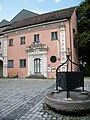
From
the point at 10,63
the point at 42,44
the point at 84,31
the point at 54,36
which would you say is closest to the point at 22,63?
the point at 10,63

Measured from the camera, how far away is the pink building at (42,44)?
20250 millimetres

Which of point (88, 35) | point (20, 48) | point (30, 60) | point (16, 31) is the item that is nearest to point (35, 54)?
point (30, 60)

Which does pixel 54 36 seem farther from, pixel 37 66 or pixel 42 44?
pixel 37 66

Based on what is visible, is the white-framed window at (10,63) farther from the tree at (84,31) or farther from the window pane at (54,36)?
the tree at (84,31)

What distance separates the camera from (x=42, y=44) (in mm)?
21578

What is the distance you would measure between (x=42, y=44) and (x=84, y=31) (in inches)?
250

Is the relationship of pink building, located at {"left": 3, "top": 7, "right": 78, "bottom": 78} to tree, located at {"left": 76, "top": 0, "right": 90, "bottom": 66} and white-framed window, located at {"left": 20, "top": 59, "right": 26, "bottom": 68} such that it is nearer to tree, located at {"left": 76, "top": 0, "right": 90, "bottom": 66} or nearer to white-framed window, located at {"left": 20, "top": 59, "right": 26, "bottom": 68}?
white-framed window, located at {"left": 20, "top": 59, "right": 26, "bottom": 68}

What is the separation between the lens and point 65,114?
5.01 m

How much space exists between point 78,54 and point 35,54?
616 cm

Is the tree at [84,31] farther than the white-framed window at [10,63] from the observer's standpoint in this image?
No

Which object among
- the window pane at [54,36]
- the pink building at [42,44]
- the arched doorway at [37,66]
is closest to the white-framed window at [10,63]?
the pink building at [42,44]

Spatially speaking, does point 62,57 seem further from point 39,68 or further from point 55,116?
point 55,116

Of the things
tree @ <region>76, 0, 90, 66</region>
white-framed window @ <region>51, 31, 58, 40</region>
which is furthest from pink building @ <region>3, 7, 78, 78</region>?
tree @ <region>76, 0, 90, 66</region>

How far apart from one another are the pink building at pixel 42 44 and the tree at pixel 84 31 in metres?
1.03
